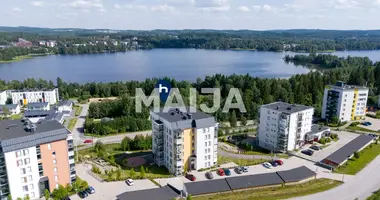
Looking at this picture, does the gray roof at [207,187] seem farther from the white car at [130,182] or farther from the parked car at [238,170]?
the white car at [130,182]

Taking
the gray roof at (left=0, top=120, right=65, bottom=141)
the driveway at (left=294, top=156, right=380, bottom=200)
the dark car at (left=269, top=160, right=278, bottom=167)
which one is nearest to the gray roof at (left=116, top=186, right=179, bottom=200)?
the gray roof at (left=0, top=120, right=65, bottom=141)

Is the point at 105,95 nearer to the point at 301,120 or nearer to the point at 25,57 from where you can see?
the point at 301,120

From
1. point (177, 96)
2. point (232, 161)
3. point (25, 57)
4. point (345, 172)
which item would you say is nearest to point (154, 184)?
point (232, 161)

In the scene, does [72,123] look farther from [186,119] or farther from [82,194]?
[186,119]

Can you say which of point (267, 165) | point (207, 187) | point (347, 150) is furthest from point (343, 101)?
point (207, 187)

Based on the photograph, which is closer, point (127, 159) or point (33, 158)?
point (33, 158)

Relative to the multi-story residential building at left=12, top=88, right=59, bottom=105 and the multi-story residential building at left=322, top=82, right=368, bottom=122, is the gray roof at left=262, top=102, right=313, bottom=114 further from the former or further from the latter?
the multi-story residential building at left=12, top=88, right=59, bottom=105

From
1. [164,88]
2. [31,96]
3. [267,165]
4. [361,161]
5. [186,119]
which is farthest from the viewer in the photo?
[31,96]
